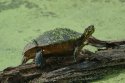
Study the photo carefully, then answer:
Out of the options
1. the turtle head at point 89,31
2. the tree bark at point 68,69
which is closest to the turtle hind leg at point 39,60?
the tree bark at point 68,69

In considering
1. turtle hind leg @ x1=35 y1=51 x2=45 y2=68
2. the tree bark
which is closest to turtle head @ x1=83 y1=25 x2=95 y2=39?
the tree bark

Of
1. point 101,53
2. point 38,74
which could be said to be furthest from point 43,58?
point 101,53

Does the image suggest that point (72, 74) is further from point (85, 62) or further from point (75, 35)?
point (75, 35)

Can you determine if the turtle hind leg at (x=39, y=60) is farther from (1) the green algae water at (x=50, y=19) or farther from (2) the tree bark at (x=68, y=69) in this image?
(1) the green algae water at (x=50, y=19)

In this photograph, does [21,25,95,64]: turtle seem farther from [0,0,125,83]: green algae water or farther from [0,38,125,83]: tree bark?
[0,0,125,83]: green algae water

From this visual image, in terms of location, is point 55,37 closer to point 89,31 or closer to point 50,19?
point 89,31
